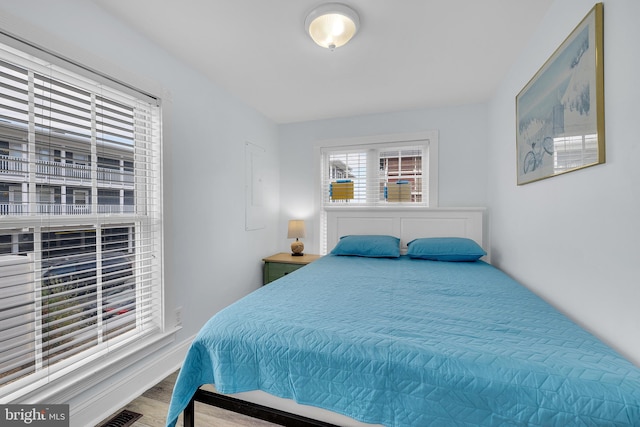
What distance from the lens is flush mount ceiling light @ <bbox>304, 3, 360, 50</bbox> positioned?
5.17 feet

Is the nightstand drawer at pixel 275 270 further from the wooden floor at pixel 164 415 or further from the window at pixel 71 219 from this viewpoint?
the wooden floor at pixel 164 415

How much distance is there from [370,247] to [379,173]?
1099 millimetres

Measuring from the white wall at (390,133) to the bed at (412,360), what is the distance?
170 cm

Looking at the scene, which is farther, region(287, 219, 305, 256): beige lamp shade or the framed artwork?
region(287, 219, 305, 256): beige lamp shade

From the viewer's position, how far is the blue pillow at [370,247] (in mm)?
2771

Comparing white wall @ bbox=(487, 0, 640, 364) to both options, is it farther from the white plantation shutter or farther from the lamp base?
the lamp base

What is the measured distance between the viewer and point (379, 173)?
137 inches

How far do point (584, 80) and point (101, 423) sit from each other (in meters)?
3.03

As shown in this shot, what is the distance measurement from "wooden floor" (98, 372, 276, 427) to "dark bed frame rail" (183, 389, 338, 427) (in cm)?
39

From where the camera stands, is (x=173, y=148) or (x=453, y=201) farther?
(x=453, y=201)

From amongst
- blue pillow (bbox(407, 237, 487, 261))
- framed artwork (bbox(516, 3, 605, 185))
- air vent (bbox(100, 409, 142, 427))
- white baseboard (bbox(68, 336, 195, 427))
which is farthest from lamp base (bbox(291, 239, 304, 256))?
framed artwork (bbox(516, 3, 605, 185))

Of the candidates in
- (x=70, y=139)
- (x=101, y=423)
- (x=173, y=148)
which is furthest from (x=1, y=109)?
(x=101, y=423)

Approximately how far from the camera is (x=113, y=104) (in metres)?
1.71

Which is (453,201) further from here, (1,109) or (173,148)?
(1,109)
